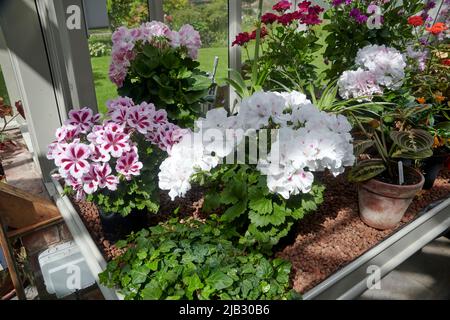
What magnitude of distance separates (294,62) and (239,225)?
3.84ft

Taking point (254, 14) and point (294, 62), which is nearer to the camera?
point (294, 62)

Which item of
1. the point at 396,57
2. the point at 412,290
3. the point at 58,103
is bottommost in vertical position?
the point at 412,290

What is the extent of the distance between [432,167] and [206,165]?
52.7 inches

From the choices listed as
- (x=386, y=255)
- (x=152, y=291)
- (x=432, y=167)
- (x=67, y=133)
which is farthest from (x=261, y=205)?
(x=432, y=167)

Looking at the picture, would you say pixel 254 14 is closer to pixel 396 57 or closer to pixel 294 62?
pixel 294 62

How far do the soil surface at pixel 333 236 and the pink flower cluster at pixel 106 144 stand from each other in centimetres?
68

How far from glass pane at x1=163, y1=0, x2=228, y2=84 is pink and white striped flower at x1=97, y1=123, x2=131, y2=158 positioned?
3.12 ft

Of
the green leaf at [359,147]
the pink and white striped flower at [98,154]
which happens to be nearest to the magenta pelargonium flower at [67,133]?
the pink and white striped flower at [98,154]

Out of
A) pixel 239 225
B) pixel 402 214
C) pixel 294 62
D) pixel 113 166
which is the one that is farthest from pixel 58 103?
pixel 402 214

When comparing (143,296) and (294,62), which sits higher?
(294,62)

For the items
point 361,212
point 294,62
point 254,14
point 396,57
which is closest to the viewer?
point 361,212

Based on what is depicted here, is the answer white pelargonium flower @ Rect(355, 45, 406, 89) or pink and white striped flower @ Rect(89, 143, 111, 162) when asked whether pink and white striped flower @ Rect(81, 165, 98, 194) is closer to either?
pink and white striped flower @ Rect(89, 143, 111, 162)

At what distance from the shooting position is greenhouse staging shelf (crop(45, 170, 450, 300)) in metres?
1.15

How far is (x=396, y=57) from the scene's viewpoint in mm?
1696
